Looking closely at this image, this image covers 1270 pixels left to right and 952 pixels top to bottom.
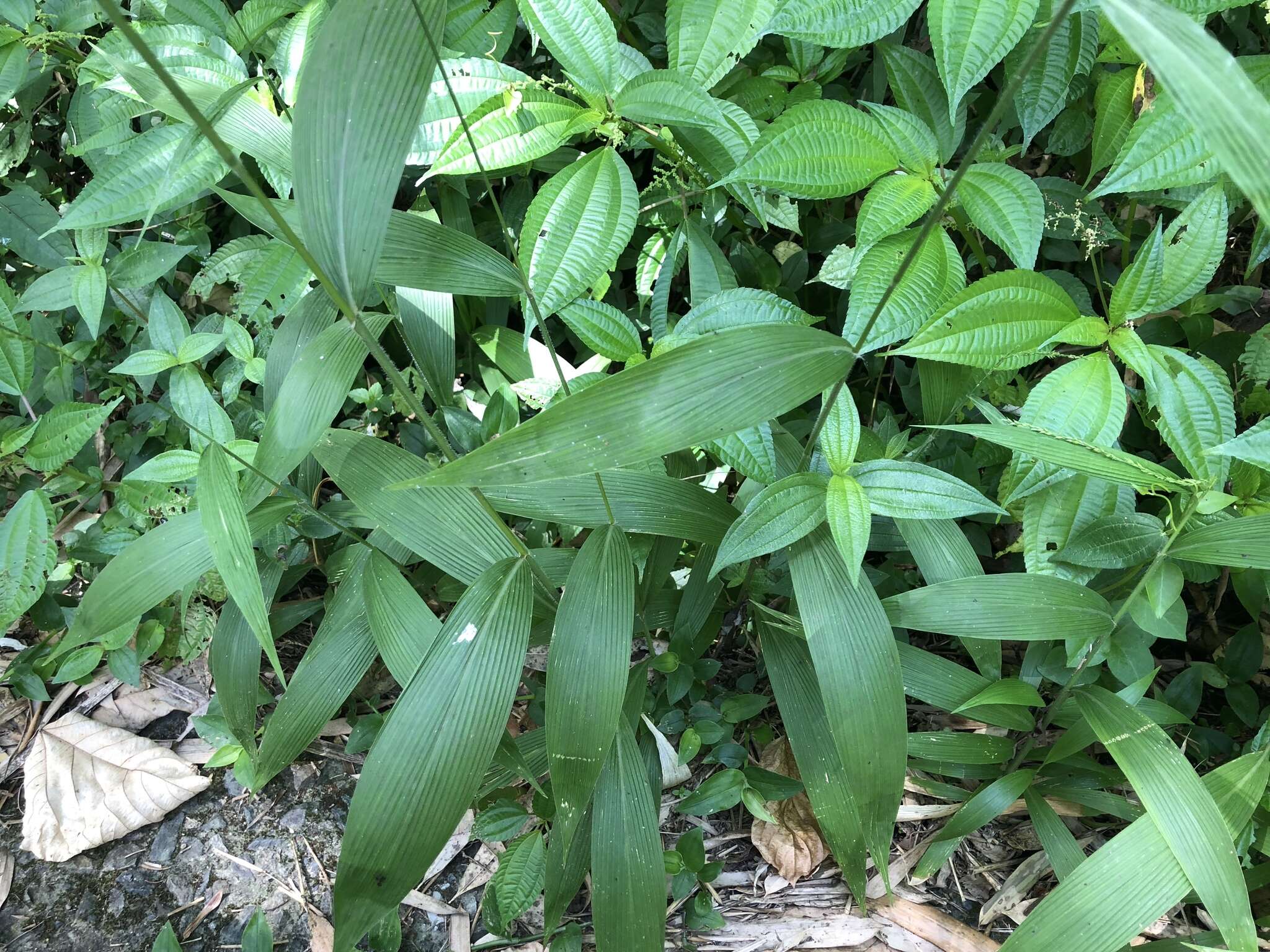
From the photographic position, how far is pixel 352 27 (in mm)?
641

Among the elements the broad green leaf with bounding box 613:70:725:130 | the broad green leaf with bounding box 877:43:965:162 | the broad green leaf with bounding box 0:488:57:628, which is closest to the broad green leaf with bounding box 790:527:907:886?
the broad green leaf with bounding box 613:70:725:130

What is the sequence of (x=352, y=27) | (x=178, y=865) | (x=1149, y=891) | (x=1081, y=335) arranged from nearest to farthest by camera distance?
(x=352, y=27) → (x=1149, y=891) → (x=1081, y=335) → (x=178, y=865)

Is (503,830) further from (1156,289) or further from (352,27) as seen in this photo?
(1156,289)

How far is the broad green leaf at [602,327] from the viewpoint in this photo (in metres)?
1.09

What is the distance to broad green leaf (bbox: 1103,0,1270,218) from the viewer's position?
36 centimetres

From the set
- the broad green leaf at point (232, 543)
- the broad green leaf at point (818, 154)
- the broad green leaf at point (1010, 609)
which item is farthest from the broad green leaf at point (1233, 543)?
the broad green leaf at point (232, 543)

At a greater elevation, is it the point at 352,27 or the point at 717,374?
the point at 352,27

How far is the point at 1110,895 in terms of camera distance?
90cm

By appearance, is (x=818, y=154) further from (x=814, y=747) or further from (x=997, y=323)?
(x=814, y=747)

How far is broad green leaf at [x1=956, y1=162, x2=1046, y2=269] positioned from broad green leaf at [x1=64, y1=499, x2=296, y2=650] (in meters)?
1.01

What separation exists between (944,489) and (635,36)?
982mm

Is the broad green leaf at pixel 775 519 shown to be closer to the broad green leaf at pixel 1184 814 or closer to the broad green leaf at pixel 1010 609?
the broad green leaf at pixel 1010 609

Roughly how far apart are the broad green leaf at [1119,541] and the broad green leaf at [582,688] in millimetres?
588

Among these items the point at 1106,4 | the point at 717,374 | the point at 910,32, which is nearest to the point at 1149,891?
the point at 717,374
